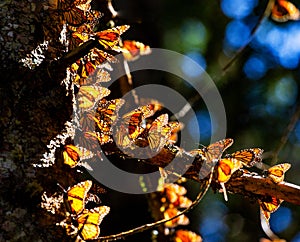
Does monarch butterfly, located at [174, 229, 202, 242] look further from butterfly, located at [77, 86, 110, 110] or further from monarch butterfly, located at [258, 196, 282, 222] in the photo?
butterfly, located at [77, 86, 110, 110]

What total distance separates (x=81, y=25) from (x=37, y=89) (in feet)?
0.32

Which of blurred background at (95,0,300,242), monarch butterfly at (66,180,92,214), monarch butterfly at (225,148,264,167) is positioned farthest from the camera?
blurred background at (95,0,300,242)

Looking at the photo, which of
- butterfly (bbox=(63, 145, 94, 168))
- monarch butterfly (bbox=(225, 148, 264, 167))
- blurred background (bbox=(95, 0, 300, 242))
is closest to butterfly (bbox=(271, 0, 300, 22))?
monarch butterfly (bbox=(225, 148, 264, 167))

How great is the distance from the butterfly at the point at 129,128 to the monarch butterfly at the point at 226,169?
105mm

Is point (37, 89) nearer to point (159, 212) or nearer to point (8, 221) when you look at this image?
point (8, 221)

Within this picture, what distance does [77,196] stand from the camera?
533 millimetres

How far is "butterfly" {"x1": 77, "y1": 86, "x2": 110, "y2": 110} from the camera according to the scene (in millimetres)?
591

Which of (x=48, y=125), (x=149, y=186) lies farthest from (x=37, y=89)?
(x=149, y=186)

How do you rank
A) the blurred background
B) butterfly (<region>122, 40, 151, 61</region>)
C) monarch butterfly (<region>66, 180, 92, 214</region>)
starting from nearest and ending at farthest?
monarch butterfly (<region>66, 180, 92, 214</region>) → butterfly (<region>122, 40, 151, 61</region>) → the blurred background

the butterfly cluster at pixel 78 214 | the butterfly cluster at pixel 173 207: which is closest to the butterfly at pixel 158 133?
the butterfly cluster at pixel 78 214

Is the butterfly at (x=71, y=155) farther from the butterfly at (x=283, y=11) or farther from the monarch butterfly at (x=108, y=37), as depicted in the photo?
the butterfly at (x=283, y=11)

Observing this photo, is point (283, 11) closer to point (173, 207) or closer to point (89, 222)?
point (173, 207)

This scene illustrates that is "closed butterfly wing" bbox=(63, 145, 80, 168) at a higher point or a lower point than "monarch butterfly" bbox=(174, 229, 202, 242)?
higher

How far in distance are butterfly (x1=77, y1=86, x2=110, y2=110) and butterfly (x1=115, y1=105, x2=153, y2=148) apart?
0.05 meters
